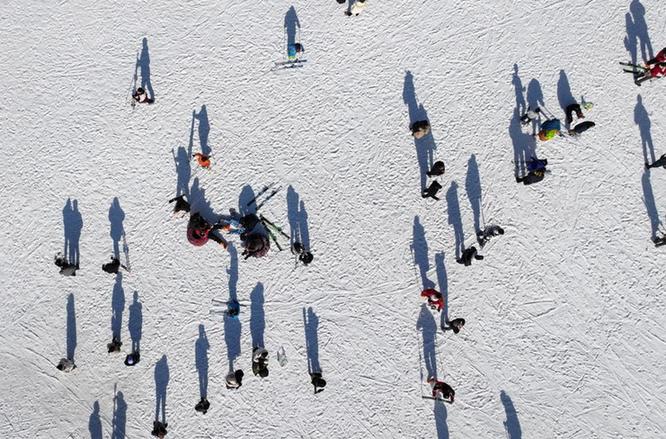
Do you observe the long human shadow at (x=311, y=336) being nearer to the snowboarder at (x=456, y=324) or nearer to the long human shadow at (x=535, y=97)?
the snowboarder at (x=456, y=324)

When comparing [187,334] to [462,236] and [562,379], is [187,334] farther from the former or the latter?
[562,379]

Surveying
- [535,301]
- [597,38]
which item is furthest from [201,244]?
[597,38]

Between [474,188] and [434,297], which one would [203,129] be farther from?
[434,297]

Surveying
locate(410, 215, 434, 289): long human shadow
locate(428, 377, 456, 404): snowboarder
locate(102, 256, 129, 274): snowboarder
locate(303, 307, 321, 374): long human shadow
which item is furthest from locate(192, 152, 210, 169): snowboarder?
locate(428, 377, 456, 404): snowboarder

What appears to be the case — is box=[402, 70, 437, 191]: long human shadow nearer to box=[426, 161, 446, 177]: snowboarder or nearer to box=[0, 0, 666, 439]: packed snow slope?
box=[0, 0, 666, 439]: packed snow slope

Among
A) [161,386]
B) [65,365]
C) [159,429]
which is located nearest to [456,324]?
[161,386]

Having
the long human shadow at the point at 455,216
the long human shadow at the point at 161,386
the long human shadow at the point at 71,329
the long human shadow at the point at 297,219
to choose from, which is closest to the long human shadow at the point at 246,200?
the long human shadow at the point at 297,219
